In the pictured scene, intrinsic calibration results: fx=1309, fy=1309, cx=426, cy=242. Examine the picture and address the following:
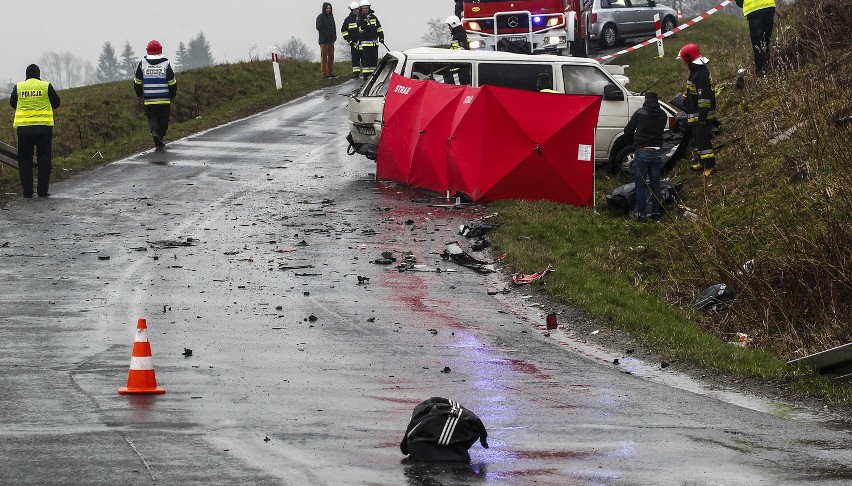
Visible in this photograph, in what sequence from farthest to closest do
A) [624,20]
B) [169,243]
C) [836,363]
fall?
[624,20] < [169,243] < [836,363]

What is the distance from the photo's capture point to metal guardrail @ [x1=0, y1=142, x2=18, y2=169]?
20922mm

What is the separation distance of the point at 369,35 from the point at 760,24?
41.7 ft

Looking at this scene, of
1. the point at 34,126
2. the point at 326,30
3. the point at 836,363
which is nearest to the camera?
the point at 836,363

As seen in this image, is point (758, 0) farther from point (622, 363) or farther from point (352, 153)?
point (622, 363)

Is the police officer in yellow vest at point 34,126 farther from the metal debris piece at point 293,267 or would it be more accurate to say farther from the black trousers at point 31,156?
the metal debris piece at point 293,267

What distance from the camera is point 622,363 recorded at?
1075 cm

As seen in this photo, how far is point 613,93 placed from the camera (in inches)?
778

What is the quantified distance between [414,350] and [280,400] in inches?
82.0

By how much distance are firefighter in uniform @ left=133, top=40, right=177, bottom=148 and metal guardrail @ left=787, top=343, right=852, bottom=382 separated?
52.8 ft

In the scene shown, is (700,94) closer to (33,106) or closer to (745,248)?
(745,248)

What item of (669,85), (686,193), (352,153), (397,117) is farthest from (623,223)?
(669,85)

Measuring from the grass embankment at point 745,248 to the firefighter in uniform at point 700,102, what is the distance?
0.48 metres

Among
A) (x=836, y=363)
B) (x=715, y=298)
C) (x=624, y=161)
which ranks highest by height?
(x=624, y=161)

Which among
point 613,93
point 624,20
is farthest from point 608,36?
point 613,93
